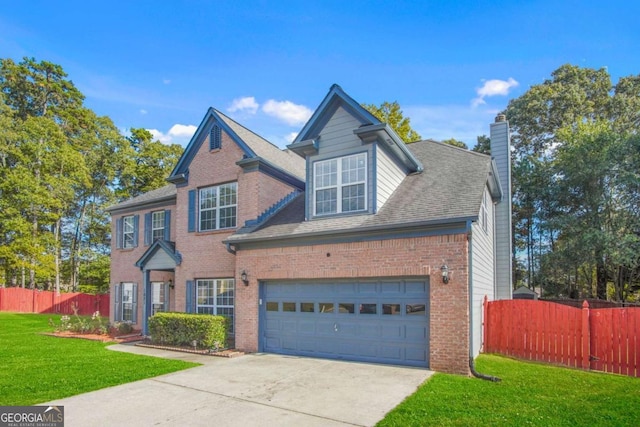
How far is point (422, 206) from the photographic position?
10375mm

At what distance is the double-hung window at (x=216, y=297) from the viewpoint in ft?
46.1

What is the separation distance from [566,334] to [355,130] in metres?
7.37

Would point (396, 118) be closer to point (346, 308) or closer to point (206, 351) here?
point (346, 308)

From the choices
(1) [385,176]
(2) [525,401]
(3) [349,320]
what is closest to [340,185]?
(1) [385,176]

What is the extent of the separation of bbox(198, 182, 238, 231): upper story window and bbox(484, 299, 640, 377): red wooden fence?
28.9 ft

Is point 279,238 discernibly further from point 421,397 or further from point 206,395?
point 421,397

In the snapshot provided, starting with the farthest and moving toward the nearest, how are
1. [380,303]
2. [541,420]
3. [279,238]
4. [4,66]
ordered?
[4,66], [279,238], [380,303], [541,420]

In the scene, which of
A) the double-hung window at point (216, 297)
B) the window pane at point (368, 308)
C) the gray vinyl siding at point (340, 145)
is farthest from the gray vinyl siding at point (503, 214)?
the double-hung window at point (216, 297)

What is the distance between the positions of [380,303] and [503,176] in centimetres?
768

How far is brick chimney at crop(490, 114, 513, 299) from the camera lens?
569 inches

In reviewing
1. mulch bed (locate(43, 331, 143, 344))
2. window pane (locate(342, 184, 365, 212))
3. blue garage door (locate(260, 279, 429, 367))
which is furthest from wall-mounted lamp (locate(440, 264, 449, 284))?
mulch bed (locate(43, 331, 143, 344))

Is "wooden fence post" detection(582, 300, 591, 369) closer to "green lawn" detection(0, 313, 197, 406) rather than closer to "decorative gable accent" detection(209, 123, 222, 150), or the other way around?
A: "green lawn" detection(0, 313, 197, 406)

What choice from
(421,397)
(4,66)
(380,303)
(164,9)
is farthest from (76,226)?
(421,397)

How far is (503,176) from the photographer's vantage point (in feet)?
48.2
